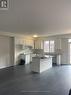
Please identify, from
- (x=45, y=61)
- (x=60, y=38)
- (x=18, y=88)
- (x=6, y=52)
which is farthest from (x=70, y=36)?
(x=18, y=88)

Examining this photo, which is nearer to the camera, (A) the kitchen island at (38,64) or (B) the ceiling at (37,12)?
Answer: (B) the ceiling at (37,12)

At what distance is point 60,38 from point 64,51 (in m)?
1.17

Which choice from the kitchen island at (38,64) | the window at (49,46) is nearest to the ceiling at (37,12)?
the kitchen island at (38,64)

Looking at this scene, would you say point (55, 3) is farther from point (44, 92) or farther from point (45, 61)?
point (45, 61)

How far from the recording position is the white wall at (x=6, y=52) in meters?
8.29

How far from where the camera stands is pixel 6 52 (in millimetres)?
8672

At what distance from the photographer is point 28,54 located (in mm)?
10445

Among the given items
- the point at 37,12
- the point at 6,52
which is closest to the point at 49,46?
the point at 6,52

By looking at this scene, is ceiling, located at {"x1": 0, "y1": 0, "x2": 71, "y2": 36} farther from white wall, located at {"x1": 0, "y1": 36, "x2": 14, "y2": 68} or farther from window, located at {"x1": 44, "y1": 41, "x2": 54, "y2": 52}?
window, located at {"x1": 44, "y1": 41, "x2": 54, "y2": 52}

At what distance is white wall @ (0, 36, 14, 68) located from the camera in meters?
8.29

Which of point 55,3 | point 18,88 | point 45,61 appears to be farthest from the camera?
point 45,61

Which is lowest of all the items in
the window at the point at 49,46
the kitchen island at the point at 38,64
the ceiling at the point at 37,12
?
the kitchen island at the point at 38,64

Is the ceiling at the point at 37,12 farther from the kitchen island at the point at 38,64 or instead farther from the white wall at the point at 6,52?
the white wall at the point at 6,52

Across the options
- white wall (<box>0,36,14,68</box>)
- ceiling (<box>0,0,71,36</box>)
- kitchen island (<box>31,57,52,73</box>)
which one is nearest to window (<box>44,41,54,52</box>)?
kitchen island (<box>31,57,52,73</box>)
